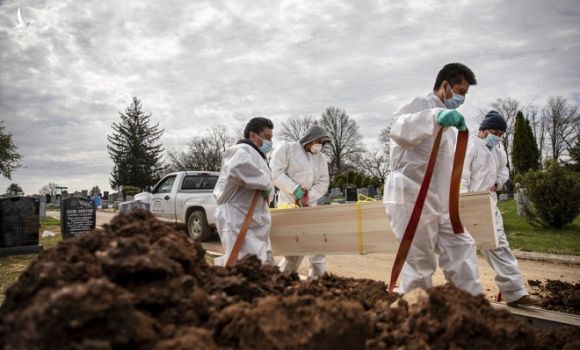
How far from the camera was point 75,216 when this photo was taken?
438 inches

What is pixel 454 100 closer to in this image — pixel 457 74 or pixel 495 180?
pixel 457 74

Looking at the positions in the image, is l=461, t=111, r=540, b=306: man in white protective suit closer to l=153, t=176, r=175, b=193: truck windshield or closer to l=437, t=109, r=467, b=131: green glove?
l=437, t=109, r=467, b=131: green glove

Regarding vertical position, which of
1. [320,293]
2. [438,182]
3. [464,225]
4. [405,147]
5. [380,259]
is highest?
[405,147]

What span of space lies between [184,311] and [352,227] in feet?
8.87

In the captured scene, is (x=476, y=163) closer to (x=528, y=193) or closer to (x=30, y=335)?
(x=30, y=335)

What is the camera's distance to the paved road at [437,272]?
6.05 meters

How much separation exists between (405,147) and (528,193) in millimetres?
10055

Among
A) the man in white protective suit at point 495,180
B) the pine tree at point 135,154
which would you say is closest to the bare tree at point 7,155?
the pine tree at point 135,154

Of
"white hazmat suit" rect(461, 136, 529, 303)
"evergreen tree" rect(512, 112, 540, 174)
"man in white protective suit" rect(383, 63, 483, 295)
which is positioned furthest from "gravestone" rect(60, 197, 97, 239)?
"evergreen tree" rect(512, 112, 540, 174)

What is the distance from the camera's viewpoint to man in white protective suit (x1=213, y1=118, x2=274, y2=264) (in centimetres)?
449

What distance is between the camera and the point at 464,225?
345 cm

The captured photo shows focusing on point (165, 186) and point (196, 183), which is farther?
point (165, 186)

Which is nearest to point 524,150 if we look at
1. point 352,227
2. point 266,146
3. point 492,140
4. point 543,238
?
point 543,238

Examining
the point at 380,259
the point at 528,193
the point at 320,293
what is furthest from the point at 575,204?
the point at 320,293
